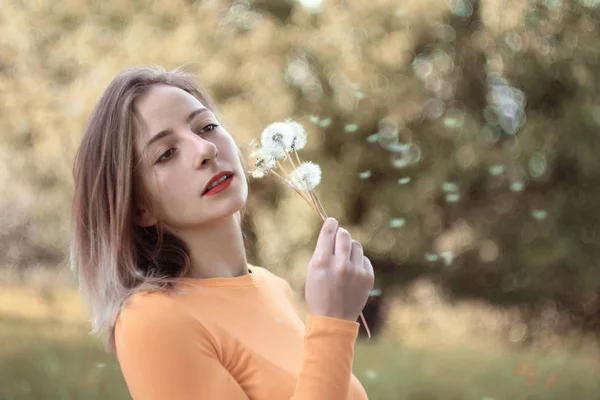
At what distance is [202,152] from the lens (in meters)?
1.08

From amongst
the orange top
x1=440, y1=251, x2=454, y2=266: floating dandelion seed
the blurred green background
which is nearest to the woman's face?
the orange top

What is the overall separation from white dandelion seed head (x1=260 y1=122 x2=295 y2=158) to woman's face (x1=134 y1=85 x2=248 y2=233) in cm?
8

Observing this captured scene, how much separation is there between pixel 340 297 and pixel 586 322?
200 inches

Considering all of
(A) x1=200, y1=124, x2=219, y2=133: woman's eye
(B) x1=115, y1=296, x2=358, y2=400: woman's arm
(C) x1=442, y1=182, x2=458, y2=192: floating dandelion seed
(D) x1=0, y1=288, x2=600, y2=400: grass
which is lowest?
(D) x1=0, y1=288, x2=600, y2=400: grass

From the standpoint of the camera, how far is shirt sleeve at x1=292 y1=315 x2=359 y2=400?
0.98 m

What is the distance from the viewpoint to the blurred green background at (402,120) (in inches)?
200

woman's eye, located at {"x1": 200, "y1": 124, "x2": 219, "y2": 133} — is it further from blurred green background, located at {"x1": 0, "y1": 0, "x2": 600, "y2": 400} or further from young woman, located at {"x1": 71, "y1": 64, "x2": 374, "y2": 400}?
blurred green background, located at {"x1": 0, "y1": 0, "x2": 600, "y2": 400}

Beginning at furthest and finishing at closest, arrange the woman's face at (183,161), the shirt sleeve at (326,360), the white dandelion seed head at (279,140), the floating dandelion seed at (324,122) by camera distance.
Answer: the floating dandelion seed at (324,122) → the white dandelion seed head at (279,140) → the woman's face at (183,161) → the shirt sleeve at (326,360)

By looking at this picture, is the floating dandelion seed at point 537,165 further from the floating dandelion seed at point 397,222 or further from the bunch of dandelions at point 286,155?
the bunch of dandelions at point 286,155

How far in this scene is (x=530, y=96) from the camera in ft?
17.0

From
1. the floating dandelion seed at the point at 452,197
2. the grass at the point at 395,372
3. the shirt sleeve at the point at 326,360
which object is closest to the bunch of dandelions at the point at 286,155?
the shirt sleeve at the point at 326,360

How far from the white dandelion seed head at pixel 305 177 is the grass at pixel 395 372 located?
2.45m

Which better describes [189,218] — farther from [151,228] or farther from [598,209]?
[598,209]

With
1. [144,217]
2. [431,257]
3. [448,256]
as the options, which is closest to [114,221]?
[144,217]
